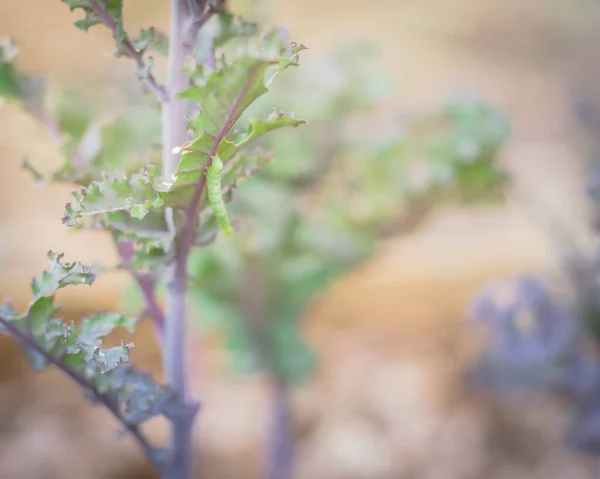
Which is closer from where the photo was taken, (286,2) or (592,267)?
(592,267)

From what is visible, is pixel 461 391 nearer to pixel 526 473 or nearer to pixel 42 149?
pixel 526 473

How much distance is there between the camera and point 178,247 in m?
0.50

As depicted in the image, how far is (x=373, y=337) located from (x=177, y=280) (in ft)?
3.04

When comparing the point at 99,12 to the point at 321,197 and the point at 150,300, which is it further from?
the point at 321,197

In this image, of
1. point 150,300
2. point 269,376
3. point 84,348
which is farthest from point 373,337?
point 84,348

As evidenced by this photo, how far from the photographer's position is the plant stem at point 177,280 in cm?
45

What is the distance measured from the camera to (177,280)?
0.52 metres

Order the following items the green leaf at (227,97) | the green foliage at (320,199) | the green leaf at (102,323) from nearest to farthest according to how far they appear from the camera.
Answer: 1. the green leaf at (227,97)
2. the green leaf at (102,323)
3. the green foliage at (320,199)

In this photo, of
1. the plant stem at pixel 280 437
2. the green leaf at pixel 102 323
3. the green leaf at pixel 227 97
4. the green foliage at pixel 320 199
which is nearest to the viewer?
the green leaf at pixel 227 97

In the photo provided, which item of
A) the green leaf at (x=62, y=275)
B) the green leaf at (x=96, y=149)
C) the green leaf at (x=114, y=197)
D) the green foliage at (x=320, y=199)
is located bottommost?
the green leaf at (x=62, y=275)

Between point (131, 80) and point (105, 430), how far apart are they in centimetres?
60

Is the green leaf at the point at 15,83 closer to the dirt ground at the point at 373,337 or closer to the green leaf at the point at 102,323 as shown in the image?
the dirt ground at the point at 373,337

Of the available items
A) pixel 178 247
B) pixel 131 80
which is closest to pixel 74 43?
pixel 131 80

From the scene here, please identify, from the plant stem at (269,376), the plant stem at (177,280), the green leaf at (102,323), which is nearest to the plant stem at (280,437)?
the plant stem at (269,376)
